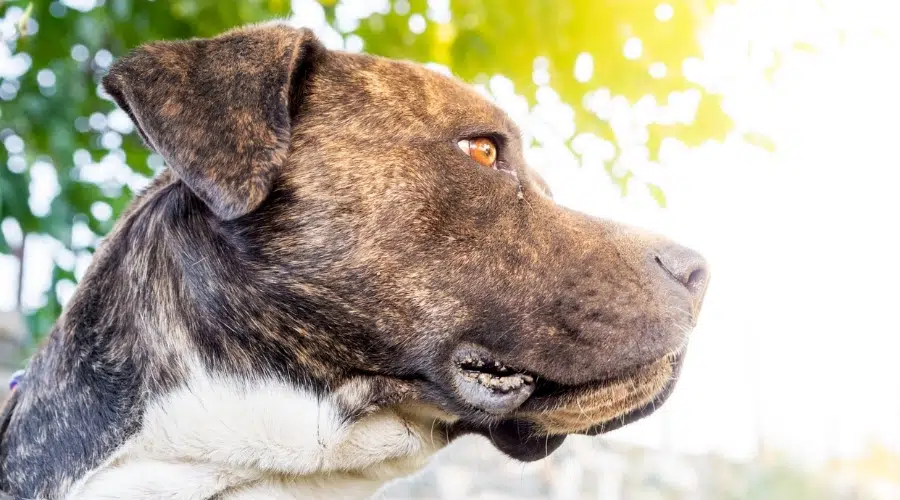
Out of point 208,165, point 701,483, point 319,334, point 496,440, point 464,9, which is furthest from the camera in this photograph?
point 701,483

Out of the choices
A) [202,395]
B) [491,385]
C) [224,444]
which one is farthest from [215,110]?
[491,385]

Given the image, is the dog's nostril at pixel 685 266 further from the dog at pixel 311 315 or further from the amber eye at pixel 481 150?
the amber eye at pixel 481 150

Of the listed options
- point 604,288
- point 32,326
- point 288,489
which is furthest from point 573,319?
point 32,326

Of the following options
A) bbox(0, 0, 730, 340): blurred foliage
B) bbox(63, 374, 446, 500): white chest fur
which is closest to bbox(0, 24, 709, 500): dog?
bbox(63, 374, 446, 500): white chest fur

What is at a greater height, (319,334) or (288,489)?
(319,334)

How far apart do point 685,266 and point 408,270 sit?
2.19 ft

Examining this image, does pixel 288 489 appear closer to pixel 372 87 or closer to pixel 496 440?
pixel 496 440

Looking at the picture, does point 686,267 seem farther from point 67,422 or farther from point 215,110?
point 67,422

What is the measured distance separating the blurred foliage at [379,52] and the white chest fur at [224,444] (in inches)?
67.7

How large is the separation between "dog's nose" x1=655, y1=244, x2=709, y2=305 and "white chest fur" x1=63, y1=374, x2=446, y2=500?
81 centimetres

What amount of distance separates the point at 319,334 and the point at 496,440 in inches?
21.3

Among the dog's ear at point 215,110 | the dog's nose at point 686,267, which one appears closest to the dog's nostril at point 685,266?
the dog's nose at point 686,267

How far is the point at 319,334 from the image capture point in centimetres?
195

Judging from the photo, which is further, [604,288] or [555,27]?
[555,27]
